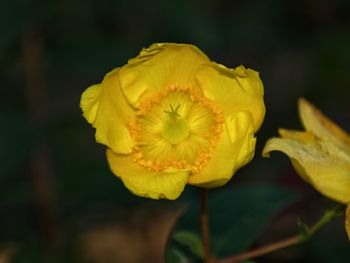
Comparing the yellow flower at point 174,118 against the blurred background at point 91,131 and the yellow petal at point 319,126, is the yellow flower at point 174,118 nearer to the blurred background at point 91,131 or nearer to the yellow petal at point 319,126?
the yellow petal at point 319,126

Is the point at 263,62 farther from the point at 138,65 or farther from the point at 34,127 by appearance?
the point at 138,65

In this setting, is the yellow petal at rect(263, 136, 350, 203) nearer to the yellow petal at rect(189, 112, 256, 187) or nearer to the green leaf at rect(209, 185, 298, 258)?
the yellow petal at rect(189, 112, 256, 187)

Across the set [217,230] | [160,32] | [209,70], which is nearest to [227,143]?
[209,70]

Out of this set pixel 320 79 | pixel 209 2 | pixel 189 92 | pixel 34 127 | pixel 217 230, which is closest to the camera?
pixel 189 92

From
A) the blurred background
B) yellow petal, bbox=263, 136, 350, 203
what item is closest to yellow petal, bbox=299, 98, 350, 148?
yellow petal, bbox=263, 136, 350, 203

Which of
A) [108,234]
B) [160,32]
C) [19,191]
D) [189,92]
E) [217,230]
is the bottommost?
[108,234]

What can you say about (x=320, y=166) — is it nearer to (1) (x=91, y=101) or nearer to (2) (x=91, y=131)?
(1) (x=91, y=101)

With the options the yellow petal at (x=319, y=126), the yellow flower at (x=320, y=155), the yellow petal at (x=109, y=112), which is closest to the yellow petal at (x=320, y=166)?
the yellow flower at (x=320, y=155)
